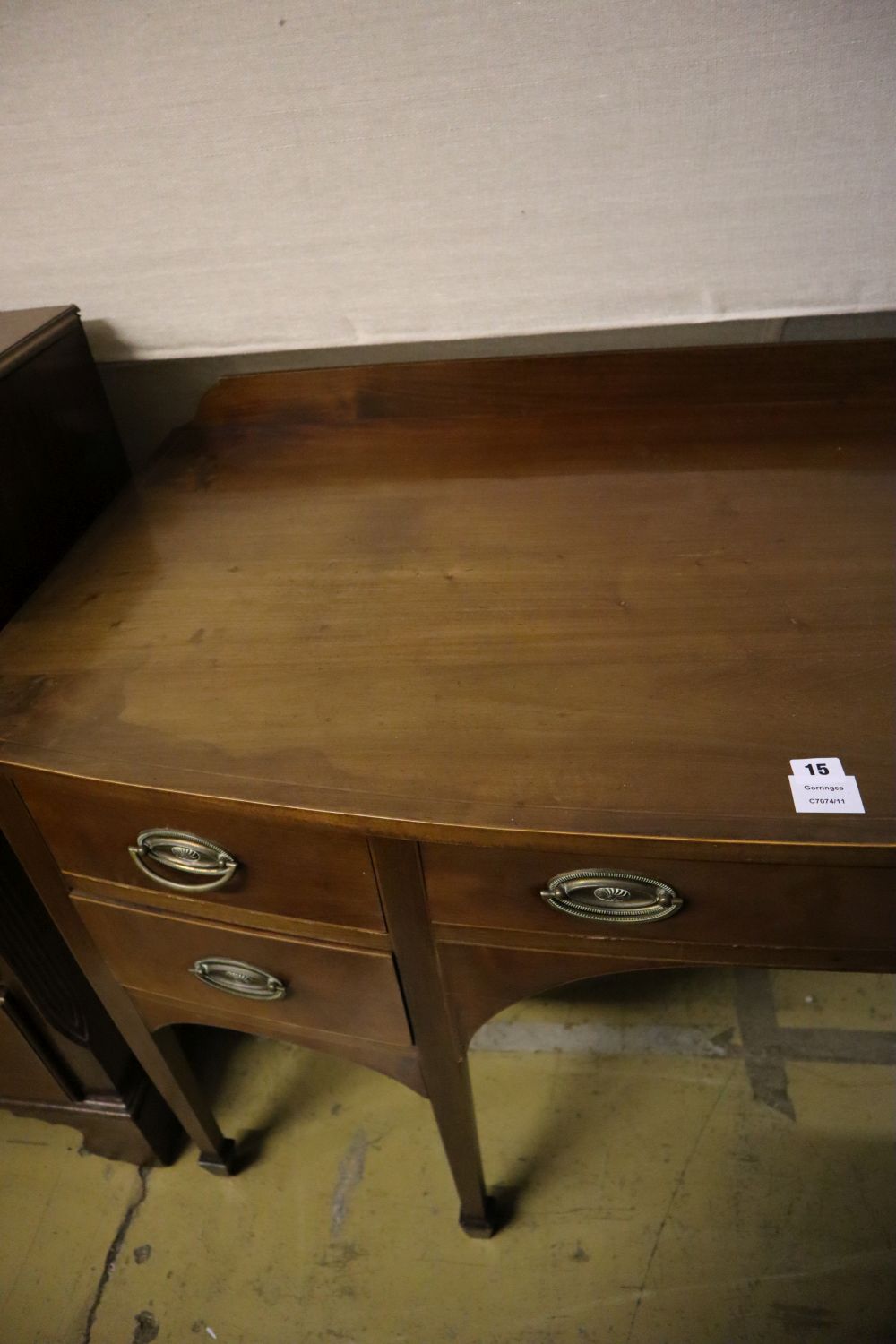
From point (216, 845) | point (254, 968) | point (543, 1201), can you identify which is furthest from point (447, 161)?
point (543, 1201)

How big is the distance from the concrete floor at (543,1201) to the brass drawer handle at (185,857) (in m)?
0.56

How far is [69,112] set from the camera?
81 centimetres

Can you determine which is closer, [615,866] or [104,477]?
[615,866]

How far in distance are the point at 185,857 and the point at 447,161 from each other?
2.08 feet

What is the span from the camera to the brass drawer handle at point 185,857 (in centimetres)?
65

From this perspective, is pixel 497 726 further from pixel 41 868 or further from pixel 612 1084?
pixel 612 1084

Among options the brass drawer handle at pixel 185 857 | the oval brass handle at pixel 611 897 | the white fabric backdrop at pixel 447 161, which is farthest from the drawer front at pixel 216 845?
the white fabric backdrop at pixel 447 161

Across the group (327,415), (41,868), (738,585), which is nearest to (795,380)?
(738,585)

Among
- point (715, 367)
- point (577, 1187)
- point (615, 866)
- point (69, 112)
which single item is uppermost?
point (69, 112)

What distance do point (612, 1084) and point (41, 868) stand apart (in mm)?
736

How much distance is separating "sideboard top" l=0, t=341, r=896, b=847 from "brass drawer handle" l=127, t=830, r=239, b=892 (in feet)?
0.26

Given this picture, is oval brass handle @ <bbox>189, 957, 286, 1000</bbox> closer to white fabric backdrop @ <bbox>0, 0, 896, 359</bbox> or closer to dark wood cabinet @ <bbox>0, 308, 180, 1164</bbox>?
dark wood cabinet @ <bbox>0, 308, 180, 1164</bbox>

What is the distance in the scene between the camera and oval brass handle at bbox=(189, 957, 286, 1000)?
745 mm

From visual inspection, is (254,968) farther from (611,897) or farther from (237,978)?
(611,897)
